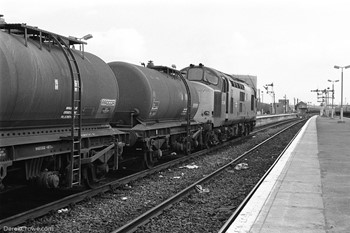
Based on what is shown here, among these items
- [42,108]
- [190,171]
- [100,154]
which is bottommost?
[190,171]

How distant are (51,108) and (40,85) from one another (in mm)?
596

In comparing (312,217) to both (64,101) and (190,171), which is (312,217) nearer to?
(64,101)

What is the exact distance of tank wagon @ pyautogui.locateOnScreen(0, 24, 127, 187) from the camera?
582cm

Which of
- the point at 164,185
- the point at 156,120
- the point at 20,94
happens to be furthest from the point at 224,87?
the point at 20,94

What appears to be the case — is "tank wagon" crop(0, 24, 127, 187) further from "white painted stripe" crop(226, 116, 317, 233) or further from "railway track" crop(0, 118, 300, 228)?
"white painted stripe" crop(226, 116, 317, 233)

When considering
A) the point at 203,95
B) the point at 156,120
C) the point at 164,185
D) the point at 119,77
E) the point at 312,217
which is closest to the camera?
the point at 312,217

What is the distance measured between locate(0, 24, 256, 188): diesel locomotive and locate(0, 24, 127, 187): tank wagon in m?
0.02

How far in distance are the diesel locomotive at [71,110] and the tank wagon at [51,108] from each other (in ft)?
0.05

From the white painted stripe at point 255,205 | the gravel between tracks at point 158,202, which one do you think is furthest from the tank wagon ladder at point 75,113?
the white painted stripe at point 255,205

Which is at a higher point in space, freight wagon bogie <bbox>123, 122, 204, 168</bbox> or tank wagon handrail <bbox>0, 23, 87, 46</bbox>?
tank wagon handrail <bbox>0, 23, 87, 46</bbox>

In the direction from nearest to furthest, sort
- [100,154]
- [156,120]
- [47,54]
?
1. [47,54]
2. [100,154]
3. [156,120]

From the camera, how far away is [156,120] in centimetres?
1216

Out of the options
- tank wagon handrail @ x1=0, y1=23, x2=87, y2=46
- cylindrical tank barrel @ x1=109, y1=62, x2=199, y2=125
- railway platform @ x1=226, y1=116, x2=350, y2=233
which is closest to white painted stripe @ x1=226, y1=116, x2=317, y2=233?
railway platform @ x1=226, y1=116, x2=350, y2=233

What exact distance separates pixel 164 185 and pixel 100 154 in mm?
2201
